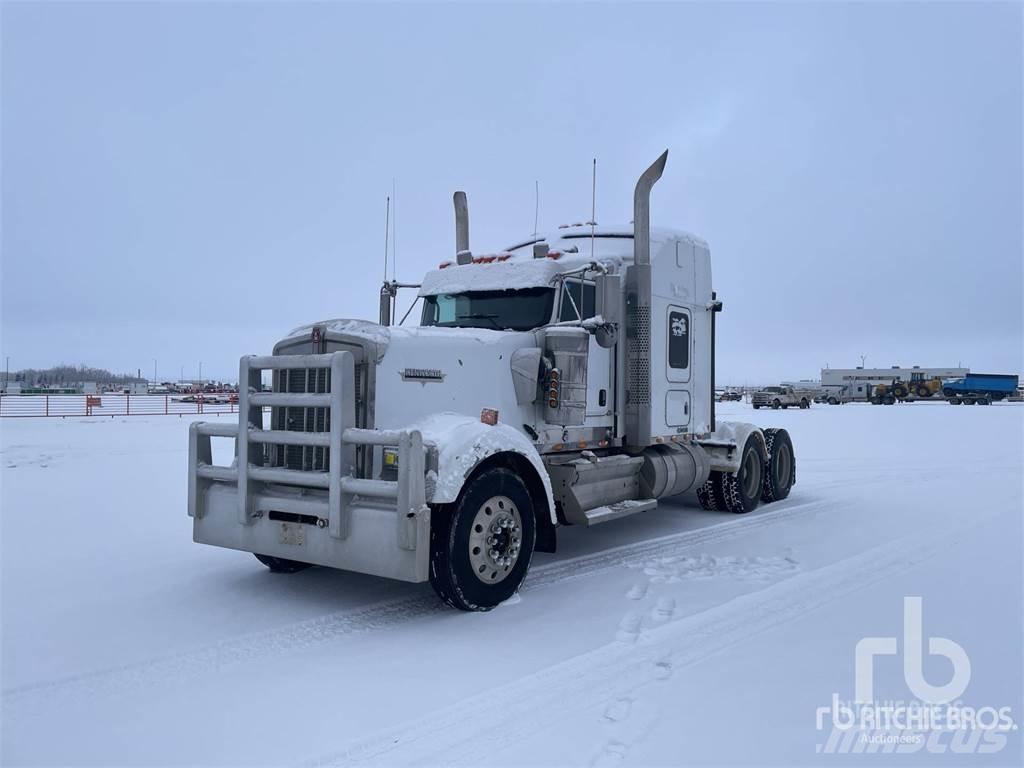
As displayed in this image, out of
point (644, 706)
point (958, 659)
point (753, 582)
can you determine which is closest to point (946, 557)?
point (753, 582)

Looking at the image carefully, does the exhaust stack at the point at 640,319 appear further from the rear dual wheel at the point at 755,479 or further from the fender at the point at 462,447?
the rear dual wheel at the point at 755,479

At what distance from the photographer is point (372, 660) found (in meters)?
4.59

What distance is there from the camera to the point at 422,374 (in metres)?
5.92

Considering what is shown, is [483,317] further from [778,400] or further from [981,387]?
[981,387]

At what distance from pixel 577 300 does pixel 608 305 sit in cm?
41

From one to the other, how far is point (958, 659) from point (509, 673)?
2.69 metres

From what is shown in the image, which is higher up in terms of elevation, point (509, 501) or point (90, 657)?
point (509, 501)

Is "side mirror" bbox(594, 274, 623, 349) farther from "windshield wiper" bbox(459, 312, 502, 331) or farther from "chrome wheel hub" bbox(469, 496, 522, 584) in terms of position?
"chrome wheel hub" bbox(469, 496, 522, 584)

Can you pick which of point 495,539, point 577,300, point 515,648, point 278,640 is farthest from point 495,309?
point 278,640

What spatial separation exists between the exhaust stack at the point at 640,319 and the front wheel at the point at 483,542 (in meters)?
2.51

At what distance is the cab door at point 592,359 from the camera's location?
23.7ft

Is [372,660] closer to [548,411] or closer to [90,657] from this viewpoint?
[90,657]

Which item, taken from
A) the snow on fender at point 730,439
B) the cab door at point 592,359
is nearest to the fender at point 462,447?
the cab door at point 592,359

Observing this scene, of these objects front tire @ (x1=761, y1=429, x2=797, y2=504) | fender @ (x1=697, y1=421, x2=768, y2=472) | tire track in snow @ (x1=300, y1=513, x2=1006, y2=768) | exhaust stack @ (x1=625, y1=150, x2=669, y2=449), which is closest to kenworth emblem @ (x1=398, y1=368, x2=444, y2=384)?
tire track in snow @ (x1=300, y1=513, x2=1006, y2=768)
